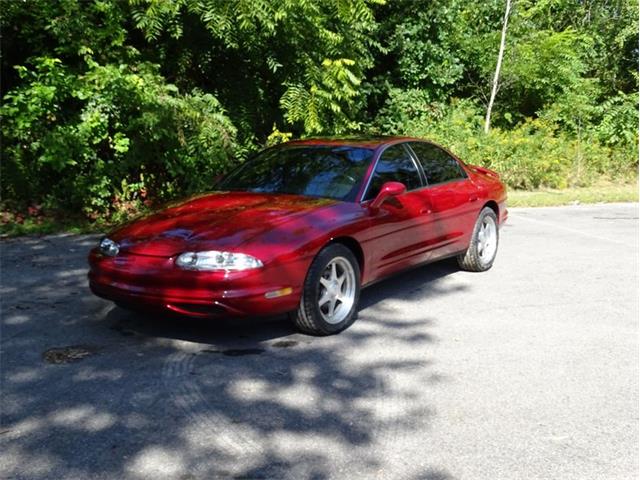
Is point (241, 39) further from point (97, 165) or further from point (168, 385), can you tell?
point (168, 385)

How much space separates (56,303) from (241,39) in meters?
5.60

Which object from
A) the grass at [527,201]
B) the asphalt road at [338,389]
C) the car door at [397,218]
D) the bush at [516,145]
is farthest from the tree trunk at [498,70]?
the asphalt road at [338,389]

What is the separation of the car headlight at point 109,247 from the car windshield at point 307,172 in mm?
1286

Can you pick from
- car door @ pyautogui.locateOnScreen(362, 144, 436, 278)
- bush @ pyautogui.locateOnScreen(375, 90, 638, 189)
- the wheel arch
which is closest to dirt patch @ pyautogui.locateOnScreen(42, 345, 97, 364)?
car door @ pyautogui.locateOnScreen(362, 144, 436, 278)

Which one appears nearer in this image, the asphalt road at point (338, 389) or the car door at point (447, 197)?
the asphalt road at point (338, 389)

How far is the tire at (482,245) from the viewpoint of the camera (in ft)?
23.1

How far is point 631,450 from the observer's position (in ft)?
11.1

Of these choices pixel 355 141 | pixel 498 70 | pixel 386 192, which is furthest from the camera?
pixel 498 70

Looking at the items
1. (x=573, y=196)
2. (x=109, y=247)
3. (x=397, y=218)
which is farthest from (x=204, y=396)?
(x=573, y=196)

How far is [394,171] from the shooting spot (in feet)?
19.6

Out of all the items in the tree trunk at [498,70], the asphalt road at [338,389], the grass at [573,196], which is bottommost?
the grass at [573,196]

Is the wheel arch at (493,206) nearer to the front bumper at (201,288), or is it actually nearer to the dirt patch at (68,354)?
the front bumper at (201,288)

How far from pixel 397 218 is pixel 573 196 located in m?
9.44

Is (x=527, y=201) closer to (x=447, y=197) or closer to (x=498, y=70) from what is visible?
(x=498, y=70)
